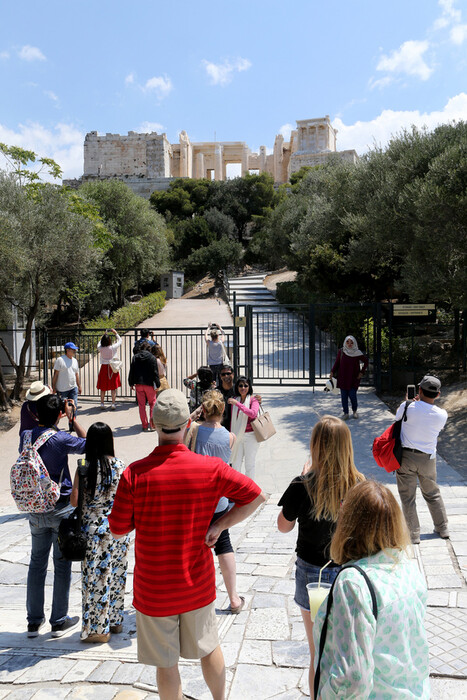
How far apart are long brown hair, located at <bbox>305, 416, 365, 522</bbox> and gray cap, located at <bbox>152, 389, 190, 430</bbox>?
64 centimetres

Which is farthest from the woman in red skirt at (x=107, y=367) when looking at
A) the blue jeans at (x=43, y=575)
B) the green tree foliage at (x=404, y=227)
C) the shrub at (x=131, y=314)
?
Result: the shrub at (x=131, y=314)

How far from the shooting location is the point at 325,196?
23812 mm

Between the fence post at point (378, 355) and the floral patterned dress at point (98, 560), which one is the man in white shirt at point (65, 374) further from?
the fence post at point (378, 355)

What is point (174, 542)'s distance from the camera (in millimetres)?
2646

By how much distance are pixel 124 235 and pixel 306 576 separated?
30146 mm

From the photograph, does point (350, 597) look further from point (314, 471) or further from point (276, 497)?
point (276, 497)

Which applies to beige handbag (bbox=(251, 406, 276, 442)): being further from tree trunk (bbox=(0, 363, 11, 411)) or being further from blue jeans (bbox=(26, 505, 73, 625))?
tree trunk (bbox=(0, 363, 11, 411))

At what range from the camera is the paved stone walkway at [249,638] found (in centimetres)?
318

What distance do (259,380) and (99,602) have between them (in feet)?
34.7

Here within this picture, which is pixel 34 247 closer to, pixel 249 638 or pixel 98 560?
pixel 98 560

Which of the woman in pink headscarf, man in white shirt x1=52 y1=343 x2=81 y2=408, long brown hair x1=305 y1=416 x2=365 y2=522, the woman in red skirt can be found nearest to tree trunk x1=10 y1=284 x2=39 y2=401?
the woman in red skirt

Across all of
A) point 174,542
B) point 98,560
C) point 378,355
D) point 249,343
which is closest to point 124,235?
point 249,343

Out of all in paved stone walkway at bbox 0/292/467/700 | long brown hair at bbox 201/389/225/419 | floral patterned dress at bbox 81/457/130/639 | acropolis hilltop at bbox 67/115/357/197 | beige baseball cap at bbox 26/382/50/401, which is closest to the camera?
paved stone walkway at bbox 0/292/467/700

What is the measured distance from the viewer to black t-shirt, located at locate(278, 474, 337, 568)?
291 cm
